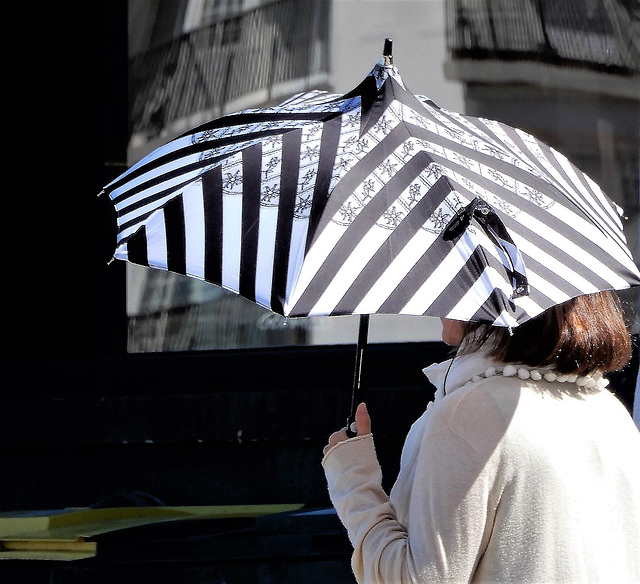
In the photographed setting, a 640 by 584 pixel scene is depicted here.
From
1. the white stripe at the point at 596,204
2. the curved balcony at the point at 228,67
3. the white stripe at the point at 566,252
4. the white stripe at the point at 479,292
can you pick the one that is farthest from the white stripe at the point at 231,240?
the curved balcony at the point at 228,67

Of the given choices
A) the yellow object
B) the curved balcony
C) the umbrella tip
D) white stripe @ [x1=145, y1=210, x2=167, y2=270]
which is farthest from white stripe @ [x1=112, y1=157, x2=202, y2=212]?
the curved balcony

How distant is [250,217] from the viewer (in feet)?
6.78

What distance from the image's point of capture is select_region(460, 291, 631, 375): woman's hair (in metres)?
1.86

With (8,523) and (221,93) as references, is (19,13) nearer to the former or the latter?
(221,93)

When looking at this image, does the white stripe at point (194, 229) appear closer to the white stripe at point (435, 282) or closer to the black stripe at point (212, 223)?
the black stripe at point (212, 223)

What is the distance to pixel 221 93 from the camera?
17.4ft

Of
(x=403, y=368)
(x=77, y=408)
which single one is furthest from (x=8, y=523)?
(x=403, y=368)

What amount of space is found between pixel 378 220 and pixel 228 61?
3.60m

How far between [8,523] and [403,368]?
2.06 meters

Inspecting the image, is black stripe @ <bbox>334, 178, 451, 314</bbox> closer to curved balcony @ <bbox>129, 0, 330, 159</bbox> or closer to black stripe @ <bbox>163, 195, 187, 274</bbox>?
black stripe @ <bbox>163, 195, 187, 274</bbox>

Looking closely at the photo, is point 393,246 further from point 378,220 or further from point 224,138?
point 224,138

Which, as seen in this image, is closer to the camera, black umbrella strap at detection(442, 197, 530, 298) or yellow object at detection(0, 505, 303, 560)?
black umbrella strap at detection(442, 197, 530, 298)

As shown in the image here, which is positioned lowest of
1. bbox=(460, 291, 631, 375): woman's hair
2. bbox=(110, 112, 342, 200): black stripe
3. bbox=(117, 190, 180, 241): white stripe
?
bbox=(460, 291, 631, 375): woman's hair

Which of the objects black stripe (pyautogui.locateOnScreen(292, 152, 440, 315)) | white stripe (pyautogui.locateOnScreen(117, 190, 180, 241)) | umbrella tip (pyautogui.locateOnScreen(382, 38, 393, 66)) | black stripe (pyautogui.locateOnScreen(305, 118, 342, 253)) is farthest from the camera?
umbrella tip (pyautogui.locateOnScreen(382, 38, 393, 66))
